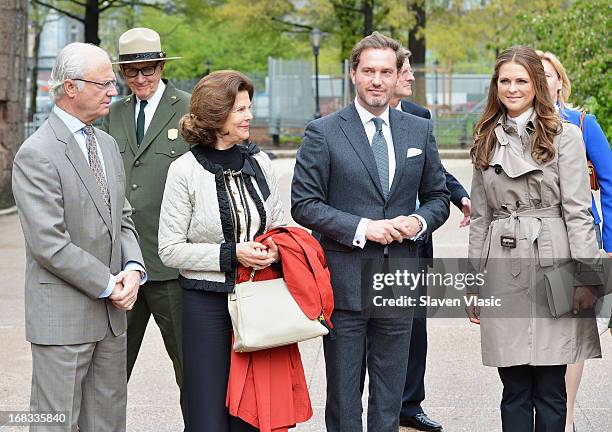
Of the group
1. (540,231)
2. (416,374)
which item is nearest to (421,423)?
(416,374)

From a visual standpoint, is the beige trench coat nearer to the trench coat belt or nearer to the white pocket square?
the trench coat belt

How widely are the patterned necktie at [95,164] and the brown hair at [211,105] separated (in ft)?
1.65

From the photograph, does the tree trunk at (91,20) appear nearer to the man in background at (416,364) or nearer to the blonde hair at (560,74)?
the man in background at (416,364)

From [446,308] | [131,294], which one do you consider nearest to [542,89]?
[131,294]

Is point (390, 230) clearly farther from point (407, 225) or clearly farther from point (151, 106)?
point (151, 106)

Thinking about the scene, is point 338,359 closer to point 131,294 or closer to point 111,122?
point 131,294

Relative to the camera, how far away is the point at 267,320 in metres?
4.41

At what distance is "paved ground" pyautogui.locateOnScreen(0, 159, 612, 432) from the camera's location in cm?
604

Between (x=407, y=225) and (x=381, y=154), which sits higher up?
(x=381, y=154)

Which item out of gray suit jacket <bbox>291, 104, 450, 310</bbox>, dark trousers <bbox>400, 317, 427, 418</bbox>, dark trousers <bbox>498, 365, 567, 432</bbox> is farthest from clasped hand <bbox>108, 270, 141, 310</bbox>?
dark trousers <bbox>400, 317, 427, 418</bbox>

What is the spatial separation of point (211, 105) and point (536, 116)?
4.94 ft

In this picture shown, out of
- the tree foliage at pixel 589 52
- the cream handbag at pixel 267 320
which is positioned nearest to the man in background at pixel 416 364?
the cream handbag at pixel 267 320

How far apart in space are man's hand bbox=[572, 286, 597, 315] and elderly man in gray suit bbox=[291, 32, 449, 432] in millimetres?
707

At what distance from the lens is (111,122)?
5484 millimetres
